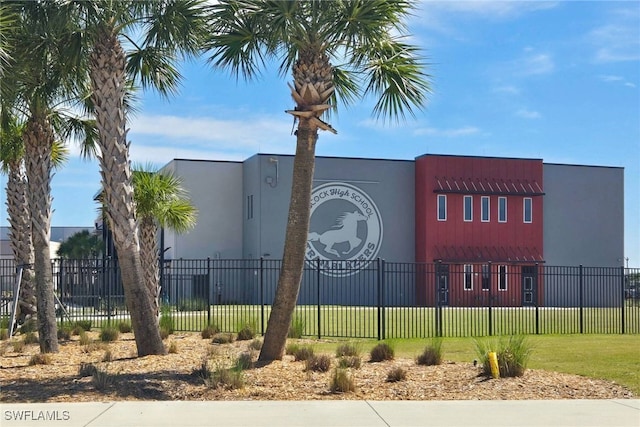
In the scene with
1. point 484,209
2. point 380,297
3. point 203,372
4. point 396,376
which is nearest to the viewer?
point 203,372

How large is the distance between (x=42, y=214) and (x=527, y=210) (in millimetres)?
40987

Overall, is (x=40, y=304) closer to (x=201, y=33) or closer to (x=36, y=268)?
(x=36, y=268)

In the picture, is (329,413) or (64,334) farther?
(64,334)

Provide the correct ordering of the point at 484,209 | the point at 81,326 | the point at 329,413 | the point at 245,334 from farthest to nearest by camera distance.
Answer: the point at 484,209
the point at 81,326
the point at 245,334
the point at 329,413

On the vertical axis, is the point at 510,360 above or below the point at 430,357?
above

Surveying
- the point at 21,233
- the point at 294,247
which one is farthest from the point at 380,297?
the point at 21,233

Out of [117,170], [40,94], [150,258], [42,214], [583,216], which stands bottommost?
[150,258]

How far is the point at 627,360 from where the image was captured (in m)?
16.0

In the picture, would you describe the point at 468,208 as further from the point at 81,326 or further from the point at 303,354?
the point at 303,354

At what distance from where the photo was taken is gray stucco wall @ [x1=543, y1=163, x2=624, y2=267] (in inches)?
2179

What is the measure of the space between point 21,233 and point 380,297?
411 inches

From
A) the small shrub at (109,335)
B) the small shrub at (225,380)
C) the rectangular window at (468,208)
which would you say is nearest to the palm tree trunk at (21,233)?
the small shrub at (109,335)

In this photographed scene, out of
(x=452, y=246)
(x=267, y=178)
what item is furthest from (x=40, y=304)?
(x=452, y=246)

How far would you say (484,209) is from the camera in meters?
52.7
